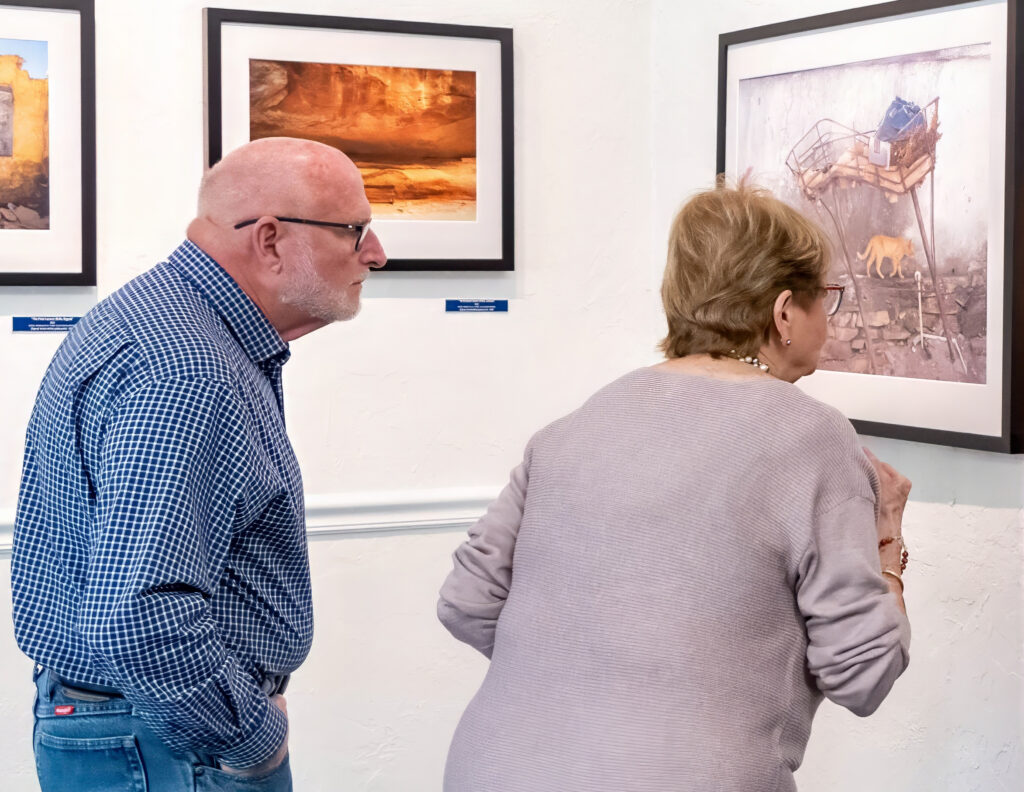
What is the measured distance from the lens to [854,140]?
8.17 ft

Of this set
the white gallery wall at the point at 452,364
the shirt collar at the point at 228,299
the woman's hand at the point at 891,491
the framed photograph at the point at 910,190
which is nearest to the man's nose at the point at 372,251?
the shirt collar at the point at 228,299

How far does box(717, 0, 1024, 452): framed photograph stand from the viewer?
221 centimetres

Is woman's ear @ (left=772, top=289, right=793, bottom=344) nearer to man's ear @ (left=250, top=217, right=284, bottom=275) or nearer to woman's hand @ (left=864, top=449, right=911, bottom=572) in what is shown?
woman's hand @ (left=864, top=449, right=911, bottom=572)

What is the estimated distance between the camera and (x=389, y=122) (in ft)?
9.43

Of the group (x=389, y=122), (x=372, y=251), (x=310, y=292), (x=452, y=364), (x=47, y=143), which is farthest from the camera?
(x=452, y=364)

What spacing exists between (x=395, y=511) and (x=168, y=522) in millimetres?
1614

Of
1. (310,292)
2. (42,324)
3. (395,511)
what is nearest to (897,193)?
(310,292)

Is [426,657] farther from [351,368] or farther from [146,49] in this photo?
[146,49]

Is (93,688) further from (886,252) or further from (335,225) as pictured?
(886,252)

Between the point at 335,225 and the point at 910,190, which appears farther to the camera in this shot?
the point at 910,190

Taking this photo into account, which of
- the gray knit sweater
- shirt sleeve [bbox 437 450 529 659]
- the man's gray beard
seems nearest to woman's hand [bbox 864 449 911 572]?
the gray knit sweater

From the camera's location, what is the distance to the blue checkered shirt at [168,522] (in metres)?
1.37

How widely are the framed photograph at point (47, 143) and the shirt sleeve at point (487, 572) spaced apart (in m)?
1.51

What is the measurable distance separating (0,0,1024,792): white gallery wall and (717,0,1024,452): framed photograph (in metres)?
0.14
